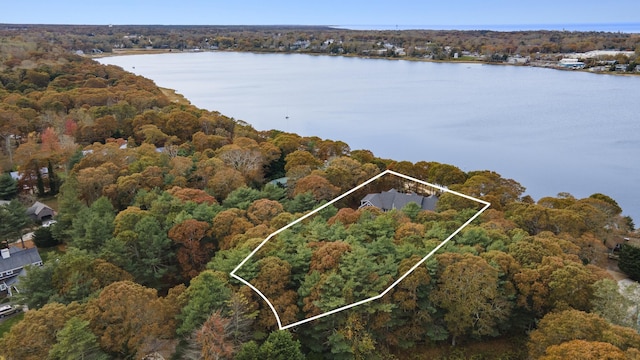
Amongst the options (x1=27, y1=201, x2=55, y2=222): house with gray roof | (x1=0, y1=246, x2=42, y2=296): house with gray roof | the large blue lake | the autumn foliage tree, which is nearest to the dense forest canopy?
the autumn foliage tree

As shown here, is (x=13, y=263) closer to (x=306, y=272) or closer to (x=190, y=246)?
(x=190, y=246)

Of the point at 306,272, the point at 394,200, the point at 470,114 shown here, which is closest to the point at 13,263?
the point at 306,272

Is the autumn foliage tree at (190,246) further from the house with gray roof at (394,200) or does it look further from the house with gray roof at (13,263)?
the house with gray roof at (394,200)

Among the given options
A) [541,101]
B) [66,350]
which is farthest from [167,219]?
[541,101]

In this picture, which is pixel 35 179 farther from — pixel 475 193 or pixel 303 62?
pixel 303 62

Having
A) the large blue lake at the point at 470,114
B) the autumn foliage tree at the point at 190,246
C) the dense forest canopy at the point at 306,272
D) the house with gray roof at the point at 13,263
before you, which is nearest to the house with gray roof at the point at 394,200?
the dense forest canopy at the point at 306,272
